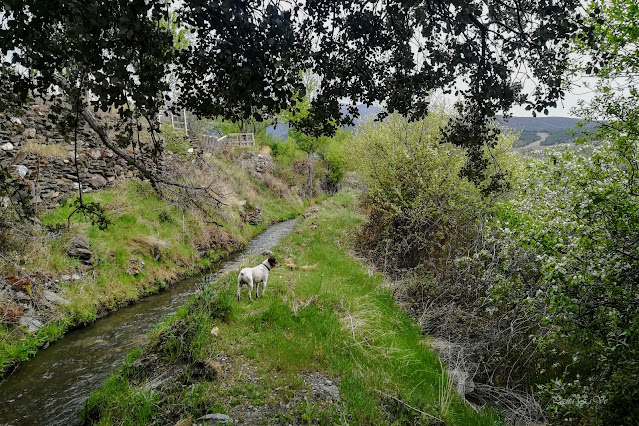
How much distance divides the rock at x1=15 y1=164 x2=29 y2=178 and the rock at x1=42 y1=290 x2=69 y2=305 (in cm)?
466

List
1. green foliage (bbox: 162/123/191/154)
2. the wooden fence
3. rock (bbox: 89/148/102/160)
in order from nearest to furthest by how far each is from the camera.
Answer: rock (bbox: 89/148/102/160)
green foliage (bbox: 162/123/191/154)
the wooden fence

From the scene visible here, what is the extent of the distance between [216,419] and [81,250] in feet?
27.9

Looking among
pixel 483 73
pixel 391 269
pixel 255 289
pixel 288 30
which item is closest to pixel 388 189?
pixel 391 269

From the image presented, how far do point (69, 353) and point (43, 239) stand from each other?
4.00 metres

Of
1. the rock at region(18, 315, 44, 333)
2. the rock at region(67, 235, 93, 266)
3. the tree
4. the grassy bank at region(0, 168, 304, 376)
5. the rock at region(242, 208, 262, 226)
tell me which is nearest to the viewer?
the tree

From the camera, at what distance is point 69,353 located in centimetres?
716

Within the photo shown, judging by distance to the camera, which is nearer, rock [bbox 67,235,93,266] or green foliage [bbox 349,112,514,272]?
rock [bbox 67,235,93,266]

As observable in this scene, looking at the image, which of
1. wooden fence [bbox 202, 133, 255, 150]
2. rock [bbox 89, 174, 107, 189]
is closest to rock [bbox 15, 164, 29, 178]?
rock [bbox 89, 174, 107, 189]

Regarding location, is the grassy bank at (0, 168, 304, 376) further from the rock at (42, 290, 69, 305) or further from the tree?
the tree

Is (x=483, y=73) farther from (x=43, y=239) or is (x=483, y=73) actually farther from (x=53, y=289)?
(x=43, y=239)

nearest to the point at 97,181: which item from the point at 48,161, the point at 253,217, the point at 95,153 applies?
the point at 95,153

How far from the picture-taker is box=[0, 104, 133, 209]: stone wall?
11.0m

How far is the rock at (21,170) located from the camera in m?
10.8

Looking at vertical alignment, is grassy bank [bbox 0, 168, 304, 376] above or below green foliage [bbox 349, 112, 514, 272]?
below
